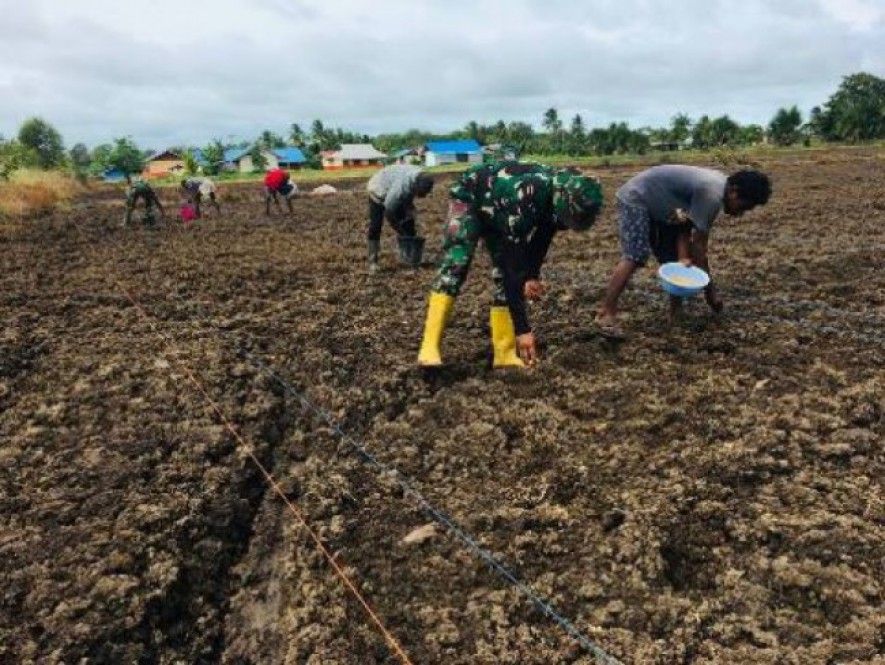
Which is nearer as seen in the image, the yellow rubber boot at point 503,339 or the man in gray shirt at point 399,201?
the yellow rubber boot at point 503,339

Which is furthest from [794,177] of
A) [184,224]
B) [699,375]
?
[699,375]

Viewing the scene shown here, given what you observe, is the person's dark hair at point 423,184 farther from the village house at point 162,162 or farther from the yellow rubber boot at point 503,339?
the village house at point 162,162

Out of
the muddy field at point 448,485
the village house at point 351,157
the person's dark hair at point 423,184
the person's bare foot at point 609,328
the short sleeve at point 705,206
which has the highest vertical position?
the village house at point 351,157

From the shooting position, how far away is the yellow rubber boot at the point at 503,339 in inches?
184

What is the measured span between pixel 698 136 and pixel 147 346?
7624 cm

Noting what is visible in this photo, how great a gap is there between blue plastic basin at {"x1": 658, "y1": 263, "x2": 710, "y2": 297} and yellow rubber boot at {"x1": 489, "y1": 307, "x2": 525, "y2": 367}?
3.91ft

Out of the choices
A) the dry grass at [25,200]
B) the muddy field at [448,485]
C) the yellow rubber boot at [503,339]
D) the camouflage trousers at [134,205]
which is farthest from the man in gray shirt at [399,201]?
the dry grass at [25,200]

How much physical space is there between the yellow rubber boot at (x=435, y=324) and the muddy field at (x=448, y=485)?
0.75 ft

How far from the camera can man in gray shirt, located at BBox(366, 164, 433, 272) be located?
698cm

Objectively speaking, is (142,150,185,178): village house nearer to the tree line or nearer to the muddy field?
the tree line

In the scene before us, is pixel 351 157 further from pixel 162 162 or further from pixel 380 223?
pixel 380 223

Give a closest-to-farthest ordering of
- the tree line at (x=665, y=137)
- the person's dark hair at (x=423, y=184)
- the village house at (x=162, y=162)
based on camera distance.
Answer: the person's dark hair at (x=423, y=184) < the tree line at (x=665, y=137) < the village house at (x=162, y=162)

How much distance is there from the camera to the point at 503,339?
15.6 ft

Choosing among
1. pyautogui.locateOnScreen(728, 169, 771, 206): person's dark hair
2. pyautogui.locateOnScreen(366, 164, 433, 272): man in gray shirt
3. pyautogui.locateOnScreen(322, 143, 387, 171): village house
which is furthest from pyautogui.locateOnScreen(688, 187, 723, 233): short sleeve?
pyautogui.locateOnScreen(322, 143, 387, 171): village house
